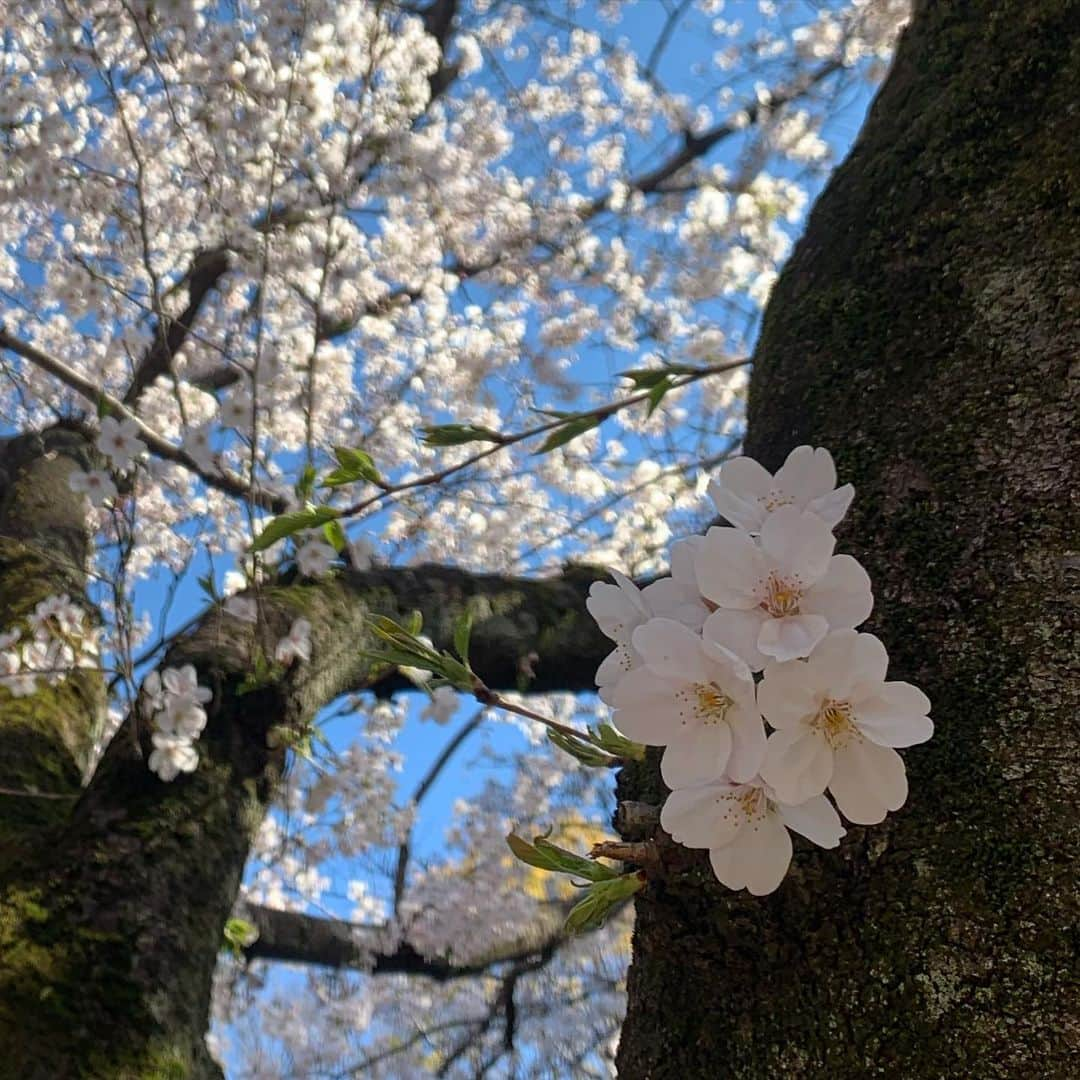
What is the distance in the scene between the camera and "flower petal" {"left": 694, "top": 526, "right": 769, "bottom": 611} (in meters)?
0.48

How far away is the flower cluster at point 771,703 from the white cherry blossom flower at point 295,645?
1.51 m

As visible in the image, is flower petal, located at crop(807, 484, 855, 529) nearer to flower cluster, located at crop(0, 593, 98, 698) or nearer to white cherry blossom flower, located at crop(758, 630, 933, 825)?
white cherry blossom flower, located at crop(758, 630, 933, 825)

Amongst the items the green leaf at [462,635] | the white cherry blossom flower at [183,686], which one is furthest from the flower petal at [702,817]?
the white cherry blossom flower at [183,686]

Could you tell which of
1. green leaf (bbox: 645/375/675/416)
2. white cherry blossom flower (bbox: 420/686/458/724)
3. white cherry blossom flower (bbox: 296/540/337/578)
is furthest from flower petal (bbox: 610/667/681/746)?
white cherry blossom flower (bbox: 420/686/458/724)

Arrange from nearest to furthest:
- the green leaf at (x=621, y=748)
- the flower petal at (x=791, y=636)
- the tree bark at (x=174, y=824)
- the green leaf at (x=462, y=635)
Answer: the flower petal at (x=791, y=636), the green leaf at (x=621, y=748), the green leaf at (x=462, y=635), the tree bark at (x=174, y=824)

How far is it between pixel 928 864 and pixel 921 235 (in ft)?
1.98

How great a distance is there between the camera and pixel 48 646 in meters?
2.22

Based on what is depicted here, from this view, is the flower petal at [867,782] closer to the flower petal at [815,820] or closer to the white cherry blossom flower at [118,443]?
the flower petal at [815,820]

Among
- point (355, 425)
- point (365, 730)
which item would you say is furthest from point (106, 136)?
point (365, 730)

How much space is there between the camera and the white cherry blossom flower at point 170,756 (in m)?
1.62

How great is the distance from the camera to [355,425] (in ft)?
16.1

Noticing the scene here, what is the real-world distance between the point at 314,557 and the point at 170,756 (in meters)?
0.58

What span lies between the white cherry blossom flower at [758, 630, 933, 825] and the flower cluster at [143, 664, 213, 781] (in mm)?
1436

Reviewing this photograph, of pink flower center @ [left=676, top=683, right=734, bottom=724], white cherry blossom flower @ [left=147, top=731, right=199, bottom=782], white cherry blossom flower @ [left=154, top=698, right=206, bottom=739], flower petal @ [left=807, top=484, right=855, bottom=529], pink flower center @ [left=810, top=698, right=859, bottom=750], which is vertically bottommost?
pink flower center @ [left=810, top=698, right=859, bottom=750]
